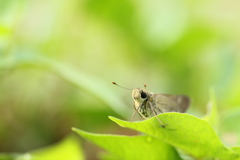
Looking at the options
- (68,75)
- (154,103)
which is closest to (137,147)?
(154,103)

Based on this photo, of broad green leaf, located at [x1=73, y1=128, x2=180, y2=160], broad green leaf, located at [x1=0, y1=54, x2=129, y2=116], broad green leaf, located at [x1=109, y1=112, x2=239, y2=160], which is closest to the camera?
broad green leaf, located at [x1=109, y1=112, x2=239, y2=160]

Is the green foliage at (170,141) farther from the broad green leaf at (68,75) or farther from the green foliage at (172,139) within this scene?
the broad green leaf at (68,75)

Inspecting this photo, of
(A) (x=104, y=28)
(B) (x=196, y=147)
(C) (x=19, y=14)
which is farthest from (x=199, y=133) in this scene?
(A) (x=104, y=28)

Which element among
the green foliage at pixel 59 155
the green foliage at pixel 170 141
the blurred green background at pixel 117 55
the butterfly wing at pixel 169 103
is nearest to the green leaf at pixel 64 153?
the green foliage at pixel 59 155

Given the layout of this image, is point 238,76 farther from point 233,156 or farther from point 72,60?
point 233,156

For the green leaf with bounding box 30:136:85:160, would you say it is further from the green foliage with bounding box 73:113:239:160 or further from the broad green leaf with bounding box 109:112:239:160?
the broad green leaf with bounding box 109:112:239:160

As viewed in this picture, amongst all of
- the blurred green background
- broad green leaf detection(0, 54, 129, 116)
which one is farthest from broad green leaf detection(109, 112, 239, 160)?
the blurred green background
